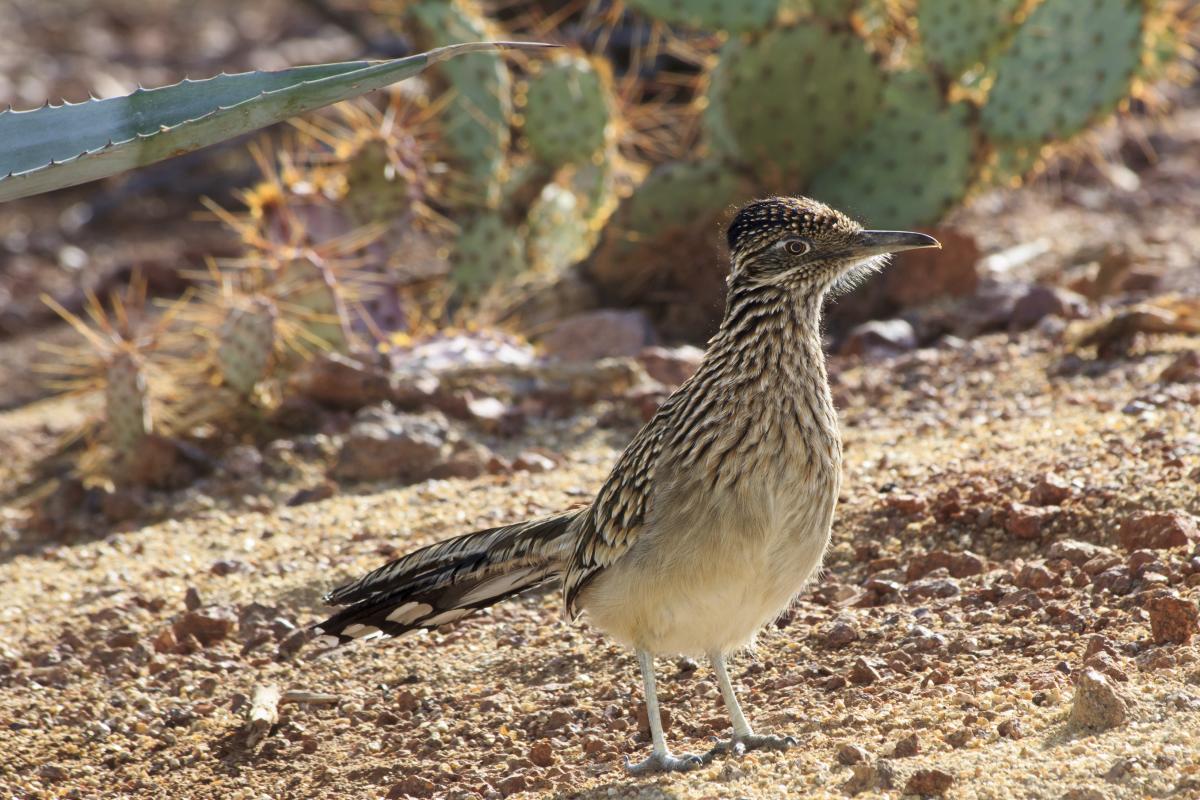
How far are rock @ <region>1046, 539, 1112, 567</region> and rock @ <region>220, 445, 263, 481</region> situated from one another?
361cm

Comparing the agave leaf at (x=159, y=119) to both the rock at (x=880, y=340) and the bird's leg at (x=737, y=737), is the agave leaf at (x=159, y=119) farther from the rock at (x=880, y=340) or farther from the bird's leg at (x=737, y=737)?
the rock at (x=880, y=340)

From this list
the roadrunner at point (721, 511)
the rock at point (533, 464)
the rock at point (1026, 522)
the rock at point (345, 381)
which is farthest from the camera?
the rock at point (345, 381)

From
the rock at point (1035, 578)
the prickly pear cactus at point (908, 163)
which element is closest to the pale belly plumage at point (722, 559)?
the rock at point (1035, 578)

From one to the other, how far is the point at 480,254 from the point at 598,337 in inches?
43.0

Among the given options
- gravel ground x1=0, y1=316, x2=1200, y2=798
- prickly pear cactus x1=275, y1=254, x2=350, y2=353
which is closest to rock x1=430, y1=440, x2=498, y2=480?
gravel ground x1=0, y1=316, x2=1200, y2=798

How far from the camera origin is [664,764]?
155 inches

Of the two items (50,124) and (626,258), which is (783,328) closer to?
(50,124)

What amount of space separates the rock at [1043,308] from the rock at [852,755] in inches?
167

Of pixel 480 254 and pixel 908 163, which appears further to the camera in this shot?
pixel 480 254

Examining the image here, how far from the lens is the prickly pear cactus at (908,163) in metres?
8.15

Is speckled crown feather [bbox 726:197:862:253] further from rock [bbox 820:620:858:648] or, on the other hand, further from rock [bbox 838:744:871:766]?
rock [bbox 838:744:871:766]

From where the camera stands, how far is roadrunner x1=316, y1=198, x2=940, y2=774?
153 inches

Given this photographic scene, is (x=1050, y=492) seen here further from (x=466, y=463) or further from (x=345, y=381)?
(x=345, y=381)

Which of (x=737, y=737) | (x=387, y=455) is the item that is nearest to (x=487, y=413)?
(x=387, y=455)
